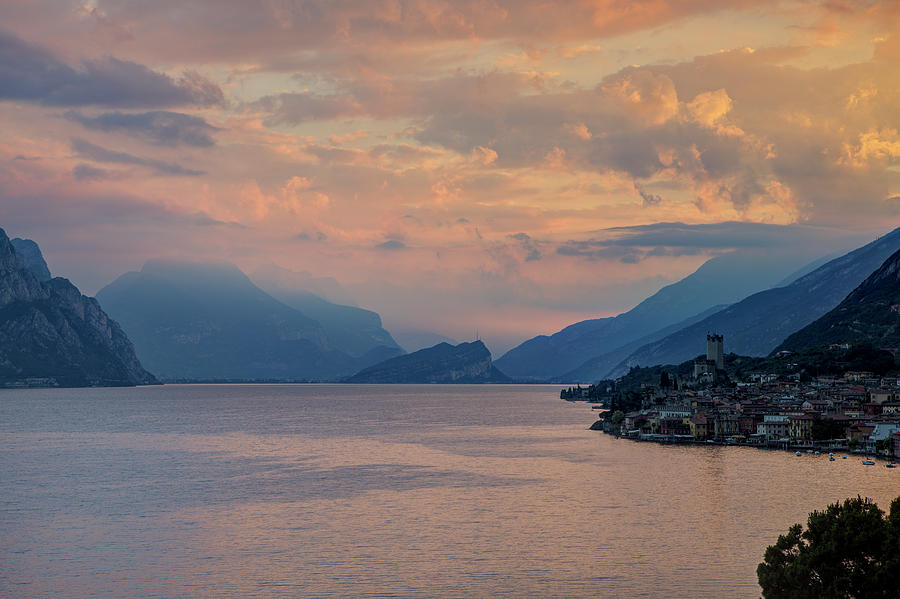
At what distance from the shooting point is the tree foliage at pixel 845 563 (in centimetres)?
4144

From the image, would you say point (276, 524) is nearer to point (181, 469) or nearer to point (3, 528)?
point (3, 528)

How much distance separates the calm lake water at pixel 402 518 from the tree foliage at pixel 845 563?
12830 millimetres

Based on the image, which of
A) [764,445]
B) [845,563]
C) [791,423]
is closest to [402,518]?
[845,563]

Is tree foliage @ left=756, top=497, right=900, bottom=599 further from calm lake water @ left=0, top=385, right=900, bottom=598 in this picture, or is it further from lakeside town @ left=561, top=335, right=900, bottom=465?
lakeside town @ left=561, top=335, right=900, bottom=465

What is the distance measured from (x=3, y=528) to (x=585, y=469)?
6988cm

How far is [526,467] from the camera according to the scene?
4715 inches

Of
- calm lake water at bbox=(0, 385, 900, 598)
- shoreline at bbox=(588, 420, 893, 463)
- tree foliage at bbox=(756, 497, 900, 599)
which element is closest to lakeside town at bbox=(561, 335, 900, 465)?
shoreline at bbox=(588, 420, 893, 463)

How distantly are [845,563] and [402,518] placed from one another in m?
44.4

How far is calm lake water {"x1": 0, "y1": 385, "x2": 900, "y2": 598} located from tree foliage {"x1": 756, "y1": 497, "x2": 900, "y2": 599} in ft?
42.1

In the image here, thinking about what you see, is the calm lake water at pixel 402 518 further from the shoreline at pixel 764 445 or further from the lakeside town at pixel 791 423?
the lakeside town at pixel 791 423

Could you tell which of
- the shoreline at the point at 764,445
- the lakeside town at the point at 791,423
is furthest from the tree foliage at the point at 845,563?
the lakeside town at the point at 791,423

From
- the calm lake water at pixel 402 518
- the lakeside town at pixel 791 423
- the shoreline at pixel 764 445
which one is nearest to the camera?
the calm lake water at pixel 402 518

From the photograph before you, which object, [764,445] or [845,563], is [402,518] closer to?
[845,563]

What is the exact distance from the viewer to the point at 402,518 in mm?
79812
